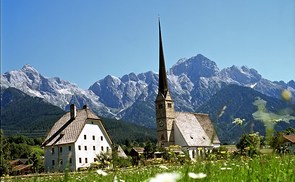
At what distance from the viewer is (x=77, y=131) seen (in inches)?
2386

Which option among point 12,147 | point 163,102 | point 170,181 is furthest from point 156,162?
point 12,147

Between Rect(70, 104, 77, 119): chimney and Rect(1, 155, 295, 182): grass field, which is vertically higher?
Rect(70, 104, 77, 119): chimney

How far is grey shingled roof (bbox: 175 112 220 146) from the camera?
77250 mm

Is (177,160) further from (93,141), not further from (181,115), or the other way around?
(181,115)

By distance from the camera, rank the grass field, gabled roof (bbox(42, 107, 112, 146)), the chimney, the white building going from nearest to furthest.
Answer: the grass field
the white building
gabled roof (bbox(42, 107, 112, 146))
the chimney

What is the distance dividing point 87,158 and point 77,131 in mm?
4734

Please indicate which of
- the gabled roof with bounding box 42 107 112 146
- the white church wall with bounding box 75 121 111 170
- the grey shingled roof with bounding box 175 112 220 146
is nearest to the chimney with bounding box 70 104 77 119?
the gabled roof with bounding box 42 107 112 146

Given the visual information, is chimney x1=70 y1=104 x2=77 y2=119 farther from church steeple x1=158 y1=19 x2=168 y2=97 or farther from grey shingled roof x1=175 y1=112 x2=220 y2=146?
church steeple x1=158 y1=19 x2=168 y2=97

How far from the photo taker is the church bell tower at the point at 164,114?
78.2 m

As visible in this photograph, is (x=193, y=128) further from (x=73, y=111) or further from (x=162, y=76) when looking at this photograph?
(x=73, y=111)

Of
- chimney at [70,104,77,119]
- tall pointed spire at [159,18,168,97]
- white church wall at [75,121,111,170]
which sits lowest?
white church wall at [75,121,111,170]

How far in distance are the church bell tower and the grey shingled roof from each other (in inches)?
64.4

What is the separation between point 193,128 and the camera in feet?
267

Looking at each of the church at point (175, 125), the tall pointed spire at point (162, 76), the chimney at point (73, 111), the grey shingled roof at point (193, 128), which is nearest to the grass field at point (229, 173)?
the chimney at point (73, 111)
